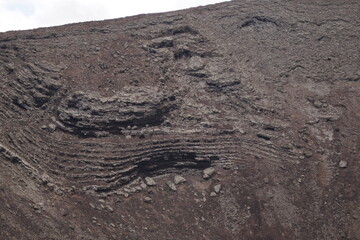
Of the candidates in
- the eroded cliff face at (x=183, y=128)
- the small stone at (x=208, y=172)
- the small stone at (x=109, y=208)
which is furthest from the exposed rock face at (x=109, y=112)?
the small stone at (x=109, y=208)

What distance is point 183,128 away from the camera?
18516 millimetres

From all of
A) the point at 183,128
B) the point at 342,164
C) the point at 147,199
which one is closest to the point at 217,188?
the point at 147,199

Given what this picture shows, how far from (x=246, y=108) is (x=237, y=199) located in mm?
5841

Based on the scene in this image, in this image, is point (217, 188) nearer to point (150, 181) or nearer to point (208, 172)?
point (208, 172)

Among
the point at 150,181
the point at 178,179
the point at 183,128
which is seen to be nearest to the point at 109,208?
the point at 150,181

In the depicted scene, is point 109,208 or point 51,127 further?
point 51,127

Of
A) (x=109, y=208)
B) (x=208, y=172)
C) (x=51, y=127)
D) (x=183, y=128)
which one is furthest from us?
(x=183, y=128)

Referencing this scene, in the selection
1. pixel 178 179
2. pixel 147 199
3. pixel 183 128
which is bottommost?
pixel 147 199

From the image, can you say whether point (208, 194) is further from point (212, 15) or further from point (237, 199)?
point (212, 15)

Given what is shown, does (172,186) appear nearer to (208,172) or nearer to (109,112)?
(208,172)

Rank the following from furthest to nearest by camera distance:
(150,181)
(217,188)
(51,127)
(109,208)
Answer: (51,127) < (217,188) < (150,181) < (109,208)

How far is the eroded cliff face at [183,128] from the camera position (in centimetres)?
1480

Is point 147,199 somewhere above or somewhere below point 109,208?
below

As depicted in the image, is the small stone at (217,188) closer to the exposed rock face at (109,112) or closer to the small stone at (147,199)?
the small stone at (147,199)
